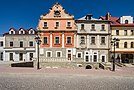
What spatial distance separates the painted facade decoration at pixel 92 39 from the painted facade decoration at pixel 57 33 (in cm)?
150

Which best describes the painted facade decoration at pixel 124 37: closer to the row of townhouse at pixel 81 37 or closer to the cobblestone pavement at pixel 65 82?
the row of townhouse at pixel 81 37

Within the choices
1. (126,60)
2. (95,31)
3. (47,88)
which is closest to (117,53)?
(126,60)

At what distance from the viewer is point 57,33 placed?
3222 centimetres

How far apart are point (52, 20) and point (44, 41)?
4.42 metres

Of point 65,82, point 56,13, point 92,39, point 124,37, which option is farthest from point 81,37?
point 65,82

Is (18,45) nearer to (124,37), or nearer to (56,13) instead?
(56,13)

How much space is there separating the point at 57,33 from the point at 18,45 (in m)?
12.5

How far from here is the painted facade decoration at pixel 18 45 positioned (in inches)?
1547

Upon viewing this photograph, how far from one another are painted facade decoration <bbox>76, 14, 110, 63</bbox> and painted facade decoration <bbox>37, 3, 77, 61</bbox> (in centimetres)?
150

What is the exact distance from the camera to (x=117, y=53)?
3356 centimetres

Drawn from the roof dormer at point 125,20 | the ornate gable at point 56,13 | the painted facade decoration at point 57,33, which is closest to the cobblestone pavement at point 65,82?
the painted facade decoration at point 57,33

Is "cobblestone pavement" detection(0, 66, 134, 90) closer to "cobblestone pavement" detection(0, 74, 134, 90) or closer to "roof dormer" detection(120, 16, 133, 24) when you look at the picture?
"cobblestone pavement" detection(0, 74, 134, 90)

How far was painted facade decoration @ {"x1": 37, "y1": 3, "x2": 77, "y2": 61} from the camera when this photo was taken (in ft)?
105

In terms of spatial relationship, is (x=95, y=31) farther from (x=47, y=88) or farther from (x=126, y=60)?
(x=47, y=88)
